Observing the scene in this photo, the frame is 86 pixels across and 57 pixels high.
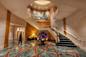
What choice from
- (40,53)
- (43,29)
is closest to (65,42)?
(40,53)

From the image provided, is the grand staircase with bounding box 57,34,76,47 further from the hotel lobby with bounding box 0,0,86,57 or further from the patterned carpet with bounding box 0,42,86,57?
the patterned carpet with bounding box 0,42,86,57

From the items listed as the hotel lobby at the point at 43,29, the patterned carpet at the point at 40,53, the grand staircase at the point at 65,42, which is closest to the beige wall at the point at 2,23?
the hotel lobby at the point at 43,29

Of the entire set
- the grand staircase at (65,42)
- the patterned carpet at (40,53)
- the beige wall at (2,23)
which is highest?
the beige wall at (2,23)

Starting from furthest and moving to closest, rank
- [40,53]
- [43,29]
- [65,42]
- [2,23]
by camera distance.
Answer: [43,29], [65,42], [2,23], [40,53]

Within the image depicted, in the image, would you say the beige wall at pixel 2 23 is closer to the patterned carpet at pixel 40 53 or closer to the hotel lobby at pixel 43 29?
the hotel lobby at pixel 43 29

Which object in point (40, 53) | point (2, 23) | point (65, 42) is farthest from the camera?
point (65, 42)

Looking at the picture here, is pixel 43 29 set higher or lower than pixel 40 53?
higher

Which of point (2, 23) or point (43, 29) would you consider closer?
point (2, 23)

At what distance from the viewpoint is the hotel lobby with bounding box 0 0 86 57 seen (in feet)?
16.6

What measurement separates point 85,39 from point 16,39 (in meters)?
6.38

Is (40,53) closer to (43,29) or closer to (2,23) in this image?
(2,23)

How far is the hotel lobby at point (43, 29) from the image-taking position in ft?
16.6

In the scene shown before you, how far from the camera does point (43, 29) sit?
12445mm

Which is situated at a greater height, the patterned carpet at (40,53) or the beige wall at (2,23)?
the beige wall at (2,23)
